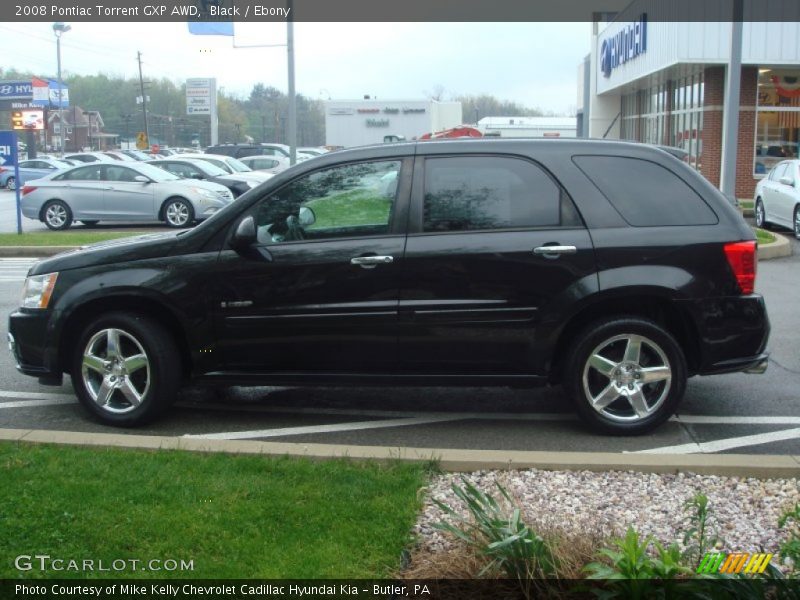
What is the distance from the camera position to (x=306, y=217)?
613 cm

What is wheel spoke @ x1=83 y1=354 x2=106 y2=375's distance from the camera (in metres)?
6.18

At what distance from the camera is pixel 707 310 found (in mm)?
5824

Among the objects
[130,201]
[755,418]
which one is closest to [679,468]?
[755,418]

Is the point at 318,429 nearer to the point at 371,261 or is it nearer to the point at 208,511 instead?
the point at 371,261

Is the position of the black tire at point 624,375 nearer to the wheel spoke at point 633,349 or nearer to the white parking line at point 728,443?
the wheel spoke at point 633,349

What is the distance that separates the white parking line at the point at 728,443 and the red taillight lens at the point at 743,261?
0.89 meters

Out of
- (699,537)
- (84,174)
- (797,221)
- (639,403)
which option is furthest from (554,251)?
(84,174)

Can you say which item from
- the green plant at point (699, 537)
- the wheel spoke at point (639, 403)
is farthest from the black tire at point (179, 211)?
the green plant at point (699, 537)

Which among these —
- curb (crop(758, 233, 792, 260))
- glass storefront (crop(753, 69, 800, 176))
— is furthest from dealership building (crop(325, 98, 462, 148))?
curb (crop(758, 233, 792, 260))

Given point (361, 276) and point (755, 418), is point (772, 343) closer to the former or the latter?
point (755, 418)

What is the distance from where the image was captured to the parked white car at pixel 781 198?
59.0 ft

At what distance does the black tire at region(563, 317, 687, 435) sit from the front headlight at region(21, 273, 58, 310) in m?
3.31

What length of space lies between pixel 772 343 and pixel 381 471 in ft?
17.2

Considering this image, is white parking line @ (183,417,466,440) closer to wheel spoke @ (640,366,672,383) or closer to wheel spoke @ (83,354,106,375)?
wheel spoke @ (83,354,106,375)
